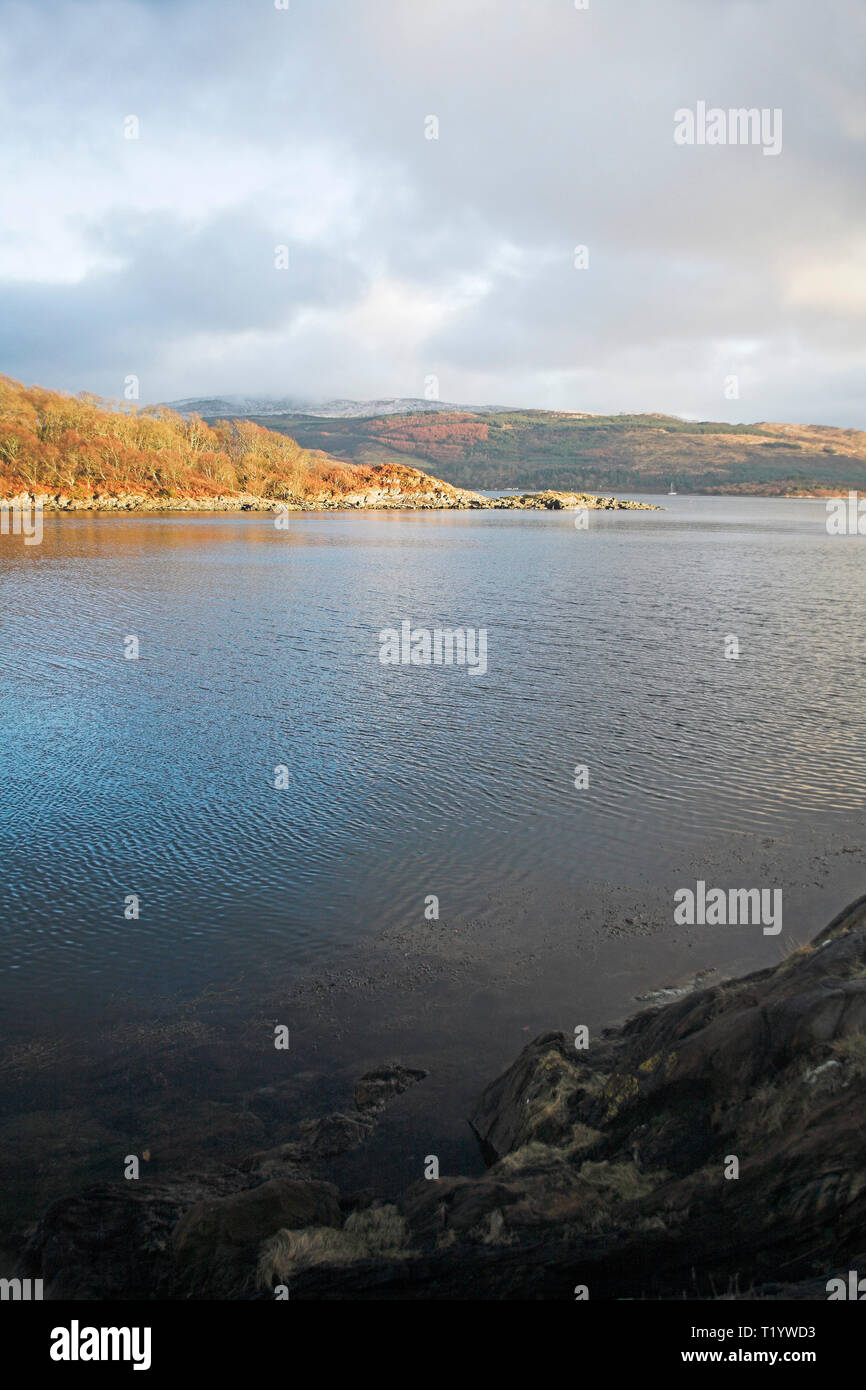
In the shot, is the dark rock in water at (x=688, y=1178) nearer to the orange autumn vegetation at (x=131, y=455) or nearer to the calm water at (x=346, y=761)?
the calm water at (x=346, y=761)

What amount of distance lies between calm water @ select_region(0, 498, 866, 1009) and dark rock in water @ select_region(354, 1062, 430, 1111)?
1.85m

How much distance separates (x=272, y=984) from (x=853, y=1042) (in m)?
5.15

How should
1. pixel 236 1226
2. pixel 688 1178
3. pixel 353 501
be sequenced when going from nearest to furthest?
pixel 688 1178, pixel 236 1226, pixel 353 501

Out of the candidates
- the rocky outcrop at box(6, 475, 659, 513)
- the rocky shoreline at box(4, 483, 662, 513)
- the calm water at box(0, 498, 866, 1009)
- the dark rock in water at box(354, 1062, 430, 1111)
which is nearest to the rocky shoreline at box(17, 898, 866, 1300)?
the dark rock in water at box(354, 1062, 430, 1111)

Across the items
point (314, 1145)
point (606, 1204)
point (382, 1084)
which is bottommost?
point (314, 1145)

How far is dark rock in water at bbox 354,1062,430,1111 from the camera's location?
6.61 m

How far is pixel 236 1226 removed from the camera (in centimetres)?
493

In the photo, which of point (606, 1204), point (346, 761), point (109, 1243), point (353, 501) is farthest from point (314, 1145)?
point (353, 501)

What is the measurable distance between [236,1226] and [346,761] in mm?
9793

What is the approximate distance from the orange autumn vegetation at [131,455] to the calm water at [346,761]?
8140 centimetres

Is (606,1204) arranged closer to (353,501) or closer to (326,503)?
(326,503)

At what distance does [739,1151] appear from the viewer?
15.6ft
